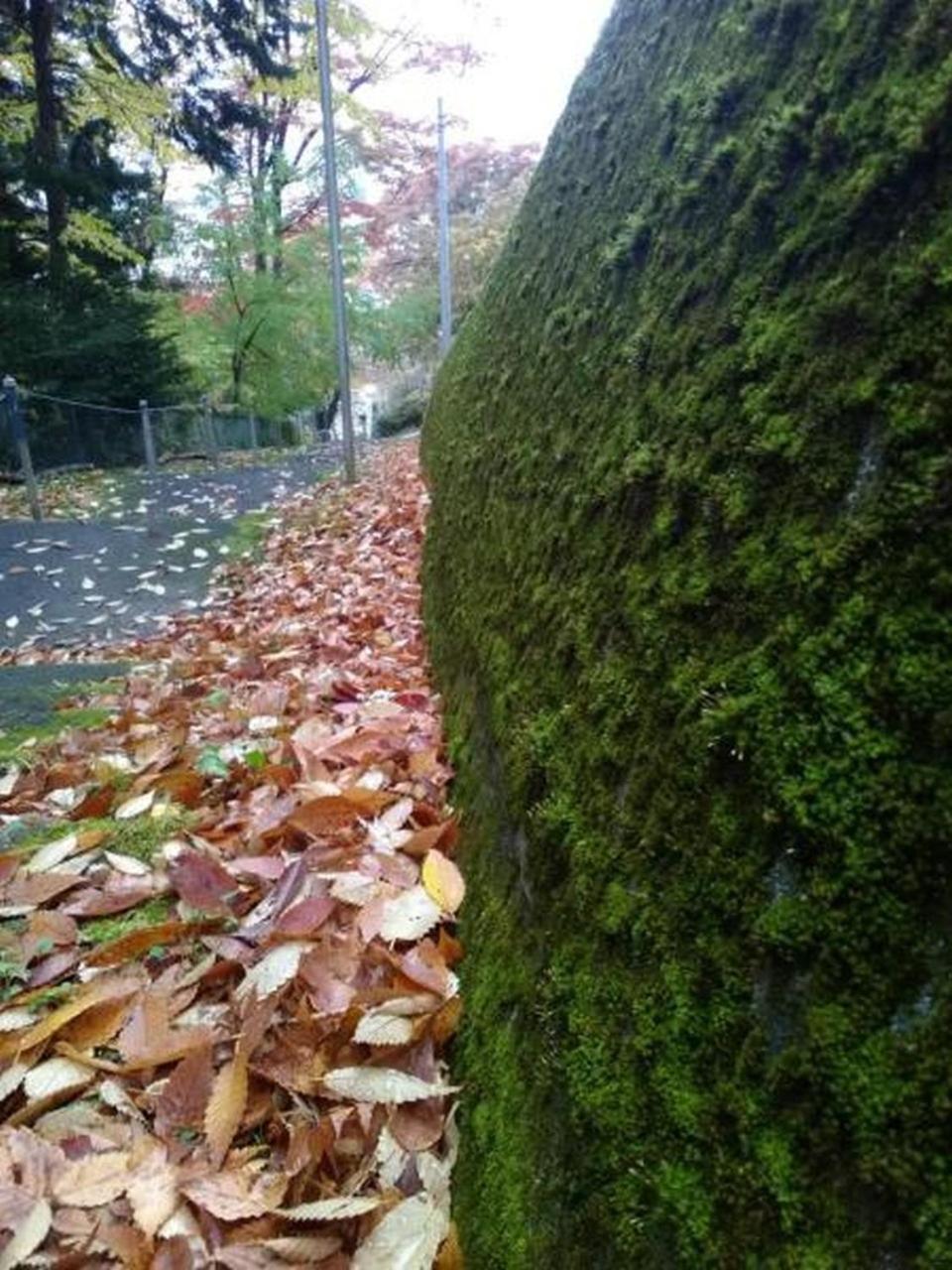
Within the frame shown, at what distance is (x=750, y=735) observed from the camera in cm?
85

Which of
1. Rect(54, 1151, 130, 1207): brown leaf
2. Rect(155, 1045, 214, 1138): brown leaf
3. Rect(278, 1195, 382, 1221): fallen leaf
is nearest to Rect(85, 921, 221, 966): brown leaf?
Rect(155, 1045, 214, 1138): brown leaf

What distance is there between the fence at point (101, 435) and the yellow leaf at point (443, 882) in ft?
38.0

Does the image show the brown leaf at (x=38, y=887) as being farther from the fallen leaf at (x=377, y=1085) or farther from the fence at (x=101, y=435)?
the fence at (x=101, y=435)

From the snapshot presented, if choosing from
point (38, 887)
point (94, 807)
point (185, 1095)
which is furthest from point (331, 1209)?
point (94, 807)

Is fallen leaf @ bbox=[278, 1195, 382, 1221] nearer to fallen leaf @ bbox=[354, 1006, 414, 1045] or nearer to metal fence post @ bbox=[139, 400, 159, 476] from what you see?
fallen leaf @ bbox=[354, 1006, 414, 1045]

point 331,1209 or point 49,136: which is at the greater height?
point 49,136

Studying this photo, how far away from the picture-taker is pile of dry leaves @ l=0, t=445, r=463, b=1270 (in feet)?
4.12

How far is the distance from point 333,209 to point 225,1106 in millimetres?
11141

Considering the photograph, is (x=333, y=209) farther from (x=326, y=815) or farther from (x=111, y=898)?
(x=111, y=898)

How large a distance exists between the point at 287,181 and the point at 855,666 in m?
21.8

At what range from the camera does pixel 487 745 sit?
6.19 ft

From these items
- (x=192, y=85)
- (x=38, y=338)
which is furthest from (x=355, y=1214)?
(x=192, y=85)

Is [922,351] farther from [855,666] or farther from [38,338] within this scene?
[38,338]

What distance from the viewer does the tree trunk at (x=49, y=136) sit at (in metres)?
13.6
